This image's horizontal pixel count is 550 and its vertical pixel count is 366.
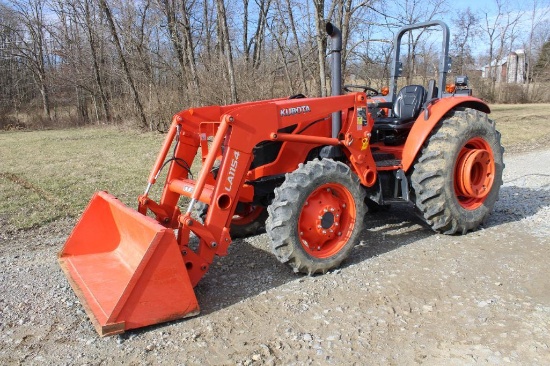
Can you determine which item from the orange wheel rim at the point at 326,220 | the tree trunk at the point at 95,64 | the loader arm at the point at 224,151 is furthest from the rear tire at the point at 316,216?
the tree trunk at the point at 95,64

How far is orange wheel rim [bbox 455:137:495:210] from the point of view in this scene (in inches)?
201

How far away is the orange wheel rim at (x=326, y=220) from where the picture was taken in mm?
4109

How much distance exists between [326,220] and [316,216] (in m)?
0.12

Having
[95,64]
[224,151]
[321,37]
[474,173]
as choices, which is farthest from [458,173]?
[95,64]

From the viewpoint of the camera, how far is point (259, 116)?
3.88 m

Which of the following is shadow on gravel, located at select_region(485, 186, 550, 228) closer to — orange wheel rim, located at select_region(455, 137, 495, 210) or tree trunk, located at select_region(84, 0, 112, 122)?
orange wheel rim, located at select_region(455, 137, 495, 210)

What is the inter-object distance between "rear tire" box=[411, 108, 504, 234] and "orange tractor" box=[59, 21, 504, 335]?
0.01 metres

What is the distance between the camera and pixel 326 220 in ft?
13.7

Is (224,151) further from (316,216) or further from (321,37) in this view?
(321,37)

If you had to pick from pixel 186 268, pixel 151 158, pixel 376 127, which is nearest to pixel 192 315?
pixel 186 268

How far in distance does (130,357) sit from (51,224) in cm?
360

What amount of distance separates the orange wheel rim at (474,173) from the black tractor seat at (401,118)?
681mm

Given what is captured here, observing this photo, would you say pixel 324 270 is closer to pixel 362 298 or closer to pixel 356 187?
pixel 362 298

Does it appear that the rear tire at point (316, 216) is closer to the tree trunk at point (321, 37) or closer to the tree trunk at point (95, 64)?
the tree trunk at point (321, 37)
